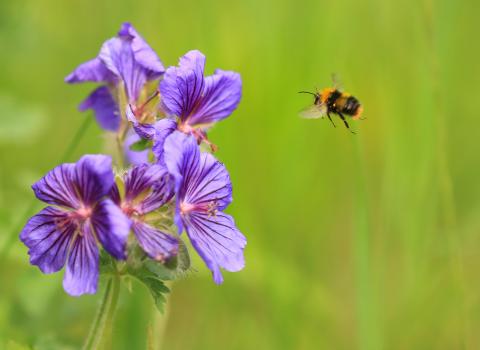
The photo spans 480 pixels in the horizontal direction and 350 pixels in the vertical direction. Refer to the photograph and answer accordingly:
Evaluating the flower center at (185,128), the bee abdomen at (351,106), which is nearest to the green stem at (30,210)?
the flower center at (185,128)

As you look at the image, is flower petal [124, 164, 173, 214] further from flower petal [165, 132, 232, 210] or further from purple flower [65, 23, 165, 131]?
purple flower [65, 23, 165, 131]

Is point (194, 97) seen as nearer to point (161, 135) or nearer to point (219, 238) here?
point (161, 135)

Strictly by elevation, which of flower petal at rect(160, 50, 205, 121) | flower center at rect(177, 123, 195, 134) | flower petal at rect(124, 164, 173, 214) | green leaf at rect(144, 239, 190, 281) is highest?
flower petal at rect(160, 50, 205, 121)

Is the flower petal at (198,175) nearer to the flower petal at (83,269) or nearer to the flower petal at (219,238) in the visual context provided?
the flower petal at (219,238)

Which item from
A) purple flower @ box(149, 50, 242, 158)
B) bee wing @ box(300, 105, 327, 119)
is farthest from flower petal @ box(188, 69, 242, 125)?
bee wing @ box(300, 105, 327, 119)

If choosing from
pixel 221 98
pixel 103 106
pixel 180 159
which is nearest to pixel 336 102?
pixel 221 98
